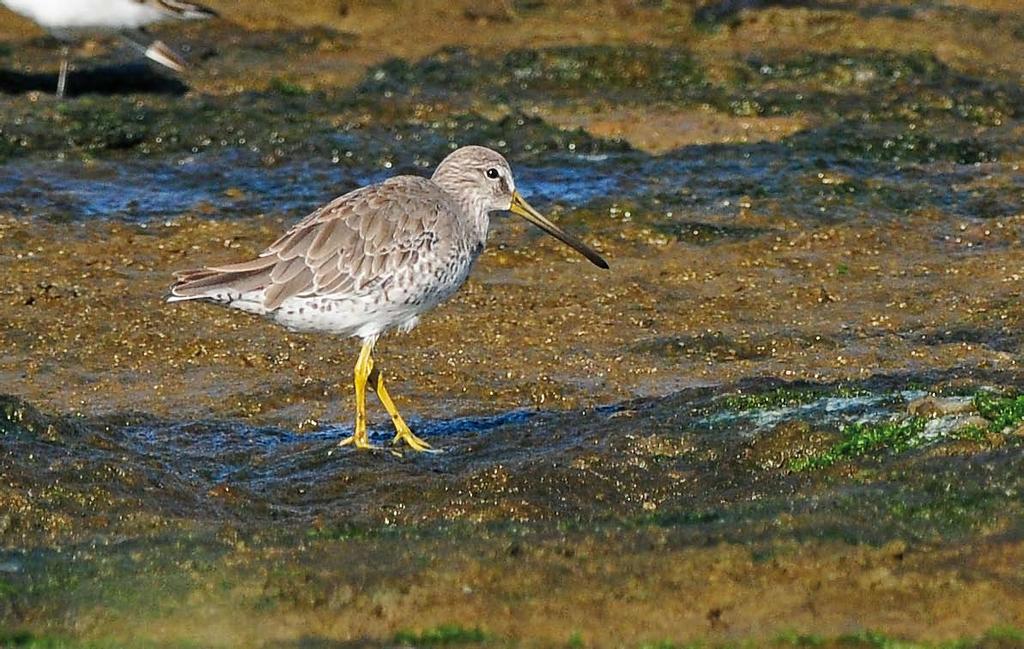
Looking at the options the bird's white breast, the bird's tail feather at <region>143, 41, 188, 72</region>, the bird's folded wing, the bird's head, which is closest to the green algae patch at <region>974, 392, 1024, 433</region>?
the bird's folded wing

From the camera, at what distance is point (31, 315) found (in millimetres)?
9617

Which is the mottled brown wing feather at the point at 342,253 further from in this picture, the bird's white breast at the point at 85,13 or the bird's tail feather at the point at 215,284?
the bird's white breast at the point at 85,13

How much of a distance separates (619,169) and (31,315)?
4.37 metres

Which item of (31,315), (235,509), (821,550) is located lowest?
(31,315)

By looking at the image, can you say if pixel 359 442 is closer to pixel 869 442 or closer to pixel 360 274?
pixel 360 274

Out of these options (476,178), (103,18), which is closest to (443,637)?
(476,178)

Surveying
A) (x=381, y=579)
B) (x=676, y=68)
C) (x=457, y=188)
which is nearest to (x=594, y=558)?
(x=381, y=579)

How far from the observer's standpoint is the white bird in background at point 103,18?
13.6 meters

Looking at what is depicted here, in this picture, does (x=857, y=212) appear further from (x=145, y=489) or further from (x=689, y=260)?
(x=145, y=489)

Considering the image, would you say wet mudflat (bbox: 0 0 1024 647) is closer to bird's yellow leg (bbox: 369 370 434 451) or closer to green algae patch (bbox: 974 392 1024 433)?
green algae patch (bbox: 974 392 1024 433)

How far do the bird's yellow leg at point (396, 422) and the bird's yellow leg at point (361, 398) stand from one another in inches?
Answer: 2.5

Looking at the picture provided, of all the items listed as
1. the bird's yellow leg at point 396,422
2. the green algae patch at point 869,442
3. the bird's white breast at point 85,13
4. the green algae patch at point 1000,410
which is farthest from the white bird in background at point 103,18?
the green algae patch at point 1000,410

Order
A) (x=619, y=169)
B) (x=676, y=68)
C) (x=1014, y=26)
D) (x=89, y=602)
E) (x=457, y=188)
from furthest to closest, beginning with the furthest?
(x=1014, y=26) < (x=676, y=68) < (x=619, y=169) < (x=457, y=188) < (x=89, y=602)

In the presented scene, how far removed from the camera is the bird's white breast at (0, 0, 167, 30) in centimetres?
1370
